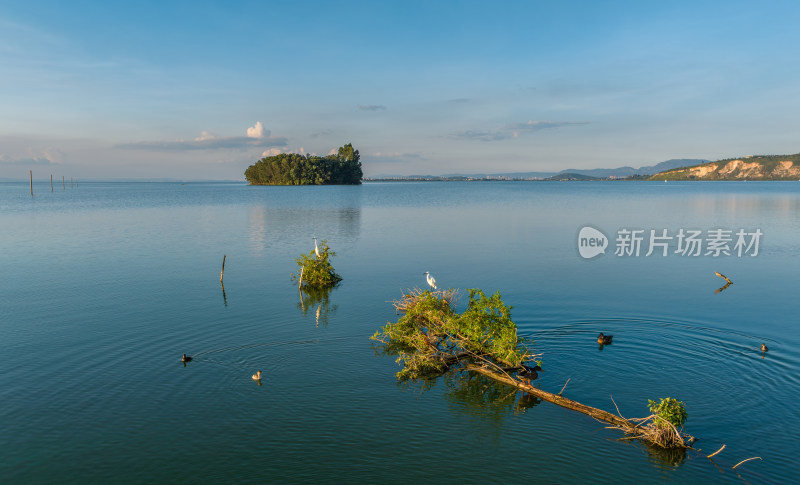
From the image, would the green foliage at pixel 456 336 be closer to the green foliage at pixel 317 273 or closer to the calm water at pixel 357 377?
the calm water at pixel 357 377

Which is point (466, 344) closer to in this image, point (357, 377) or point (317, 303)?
point (357, 377)

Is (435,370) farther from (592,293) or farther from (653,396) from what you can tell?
(592,293)

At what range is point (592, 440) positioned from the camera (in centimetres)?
1424

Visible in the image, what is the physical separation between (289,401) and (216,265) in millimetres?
24696

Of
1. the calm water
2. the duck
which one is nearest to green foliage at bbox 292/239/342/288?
the calm water

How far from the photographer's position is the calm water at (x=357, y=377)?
1326 centimetres

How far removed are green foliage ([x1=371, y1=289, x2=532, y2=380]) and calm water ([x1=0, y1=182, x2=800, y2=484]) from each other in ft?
2.85

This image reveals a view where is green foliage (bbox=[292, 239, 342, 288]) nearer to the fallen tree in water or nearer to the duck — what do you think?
the fallen tree in water

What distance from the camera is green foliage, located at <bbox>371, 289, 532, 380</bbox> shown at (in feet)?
60.4

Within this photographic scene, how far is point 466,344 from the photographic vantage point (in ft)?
64.3

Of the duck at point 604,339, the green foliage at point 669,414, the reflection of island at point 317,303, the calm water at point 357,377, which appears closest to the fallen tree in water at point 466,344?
the calm water at point 357,377

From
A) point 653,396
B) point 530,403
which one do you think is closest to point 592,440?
point 530,403

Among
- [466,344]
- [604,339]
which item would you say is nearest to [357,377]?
[466,344]

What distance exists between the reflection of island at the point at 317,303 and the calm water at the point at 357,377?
0.21m
